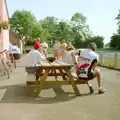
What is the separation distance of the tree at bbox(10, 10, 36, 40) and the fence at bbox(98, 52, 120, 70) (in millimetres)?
59560

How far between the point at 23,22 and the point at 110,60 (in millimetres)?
65493

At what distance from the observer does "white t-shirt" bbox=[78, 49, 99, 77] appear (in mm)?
8812

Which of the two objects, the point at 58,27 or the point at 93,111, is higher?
the point at 58,27

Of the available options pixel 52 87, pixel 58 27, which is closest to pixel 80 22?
pixel 58 27

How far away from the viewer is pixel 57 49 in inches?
851

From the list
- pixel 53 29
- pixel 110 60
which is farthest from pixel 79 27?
pixel 110 60

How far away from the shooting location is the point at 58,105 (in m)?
7.34

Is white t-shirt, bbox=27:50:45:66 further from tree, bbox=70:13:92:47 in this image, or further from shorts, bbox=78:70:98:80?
tree, bbox=70:13:92:47

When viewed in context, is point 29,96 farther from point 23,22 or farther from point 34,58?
point 23,22

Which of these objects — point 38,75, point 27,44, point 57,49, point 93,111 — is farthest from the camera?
point 27,44

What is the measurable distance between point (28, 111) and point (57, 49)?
1502cm

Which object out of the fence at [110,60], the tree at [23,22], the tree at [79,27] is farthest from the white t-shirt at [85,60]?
the tree at [79,27]

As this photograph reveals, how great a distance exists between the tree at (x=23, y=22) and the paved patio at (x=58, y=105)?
72912 millimetres

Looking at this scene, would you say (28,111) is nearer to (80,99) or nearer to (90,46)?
(80,99)
